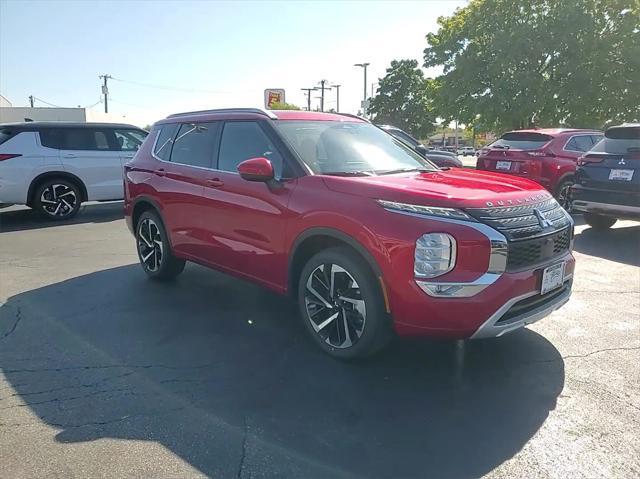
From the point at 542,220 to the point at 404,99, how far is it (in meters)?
58.0

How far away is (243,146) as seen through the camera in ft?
14.9

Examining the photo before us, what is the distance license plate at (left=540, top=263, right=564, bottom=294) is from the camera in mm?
3451

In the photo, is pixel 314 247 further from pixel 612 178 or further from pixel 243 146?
pixel 612 178

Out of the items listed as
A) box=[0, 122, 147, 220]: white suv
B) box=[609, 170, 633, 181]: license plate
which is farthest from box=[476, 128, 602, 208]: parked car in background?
box=[0, 122, 147, 220]: white suv

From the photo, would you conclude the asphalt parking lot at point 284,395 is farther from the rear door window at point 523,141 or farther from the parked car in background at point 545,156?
the rear door window at point 523,141

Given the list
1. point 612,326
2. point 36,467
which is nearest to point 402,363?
point 612,326

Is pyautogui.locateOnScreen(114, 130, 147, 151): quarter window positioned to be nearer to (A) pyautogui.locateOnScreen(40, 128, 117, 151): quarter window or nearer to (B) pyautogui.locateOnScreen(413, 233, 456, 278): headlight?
(A) pyautogui.locateOnScreen(40, 128, 117, 151): quarter window

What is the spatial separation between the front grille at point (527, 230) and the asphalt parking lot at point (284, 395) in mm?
810

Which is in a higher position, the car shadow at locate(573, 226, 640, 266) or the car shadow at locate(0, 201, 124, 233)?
the car shadow at locate(573, 226, 640, 266)

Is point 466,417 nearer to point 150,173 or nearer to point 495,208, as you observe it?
point 495,208

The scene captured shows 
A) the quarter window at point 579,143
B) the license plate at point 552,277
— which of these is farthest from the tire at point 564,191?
the license plate at point 552,277

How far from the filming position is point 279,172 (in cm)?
407

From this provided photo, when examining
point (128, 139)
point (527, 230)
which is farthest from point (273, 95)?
point (527, 230)

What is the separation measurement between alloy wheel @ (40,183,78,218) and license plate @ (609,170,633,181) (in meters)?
9.38
